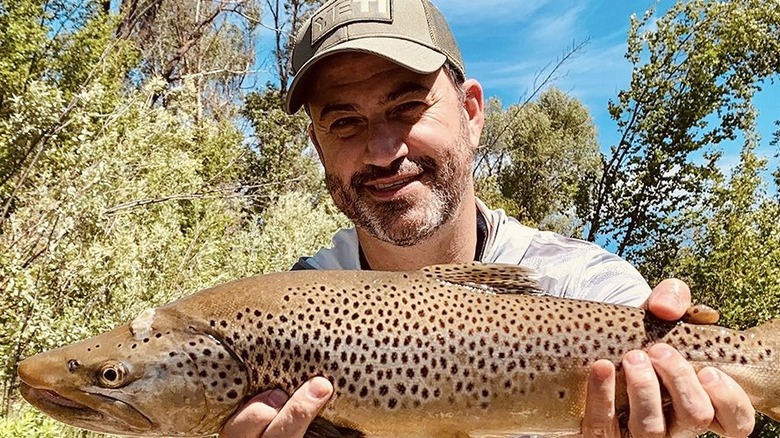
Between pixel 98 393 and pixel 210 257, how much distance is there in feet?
31.4

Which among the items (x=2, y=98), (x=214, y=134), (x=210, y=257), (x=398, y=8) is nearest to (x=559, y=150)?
(x=214, y=134)

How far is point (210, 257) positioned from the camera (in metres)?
12.0

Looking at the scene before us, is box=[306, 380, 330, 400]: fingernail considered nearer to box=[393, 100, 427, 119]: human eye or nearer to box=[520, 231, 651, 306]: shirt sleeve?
box=[520, 231, 651, 306]: shirt sleeve

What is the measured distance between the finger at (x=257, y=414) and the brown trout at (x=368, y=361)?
43 mm

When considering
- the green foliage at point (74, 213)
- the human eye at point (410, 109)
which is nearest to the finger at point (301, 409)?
the human eye at point (410, 109)

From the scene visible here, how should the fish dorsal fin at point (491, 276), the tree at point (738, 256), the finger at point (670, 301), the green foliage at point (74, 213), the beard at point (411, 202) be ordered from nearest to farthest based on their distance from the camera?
1. the finger at point (670, 301)
2. the fish dorsal fin at point (491, 276)
3. the beard at point (411, 202)
4. the green foliage at point (74, 213)
5. the tree at point (738, 256)

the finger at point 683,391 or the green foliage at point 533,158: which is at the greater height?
the green foliage at point 533,158

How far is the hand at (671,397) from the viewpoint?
2492 mm

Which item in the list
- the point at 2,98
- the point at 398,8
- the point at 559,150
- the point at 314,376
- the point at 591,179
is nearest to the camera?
the point at 314,376

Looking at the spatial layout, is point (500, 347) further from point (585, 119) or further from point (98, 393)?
point (585, 119)

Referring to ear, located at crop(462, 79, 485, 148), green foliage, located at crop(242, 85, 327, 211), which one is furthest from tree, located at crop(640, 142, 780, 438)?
ear, located at crop(462, 79, 485, 148)

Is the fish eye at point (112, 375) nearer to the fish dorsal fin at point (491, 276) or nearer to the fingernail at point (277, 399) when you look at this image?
the fingernail at point (277, 399)

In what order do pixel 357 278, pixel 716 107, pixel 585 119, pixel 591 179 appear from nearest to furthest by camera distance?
pixel 357 278
pixel 716 107
pixel 591 179
pixel 585 119

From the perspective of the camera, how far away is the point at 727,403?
2508mm
